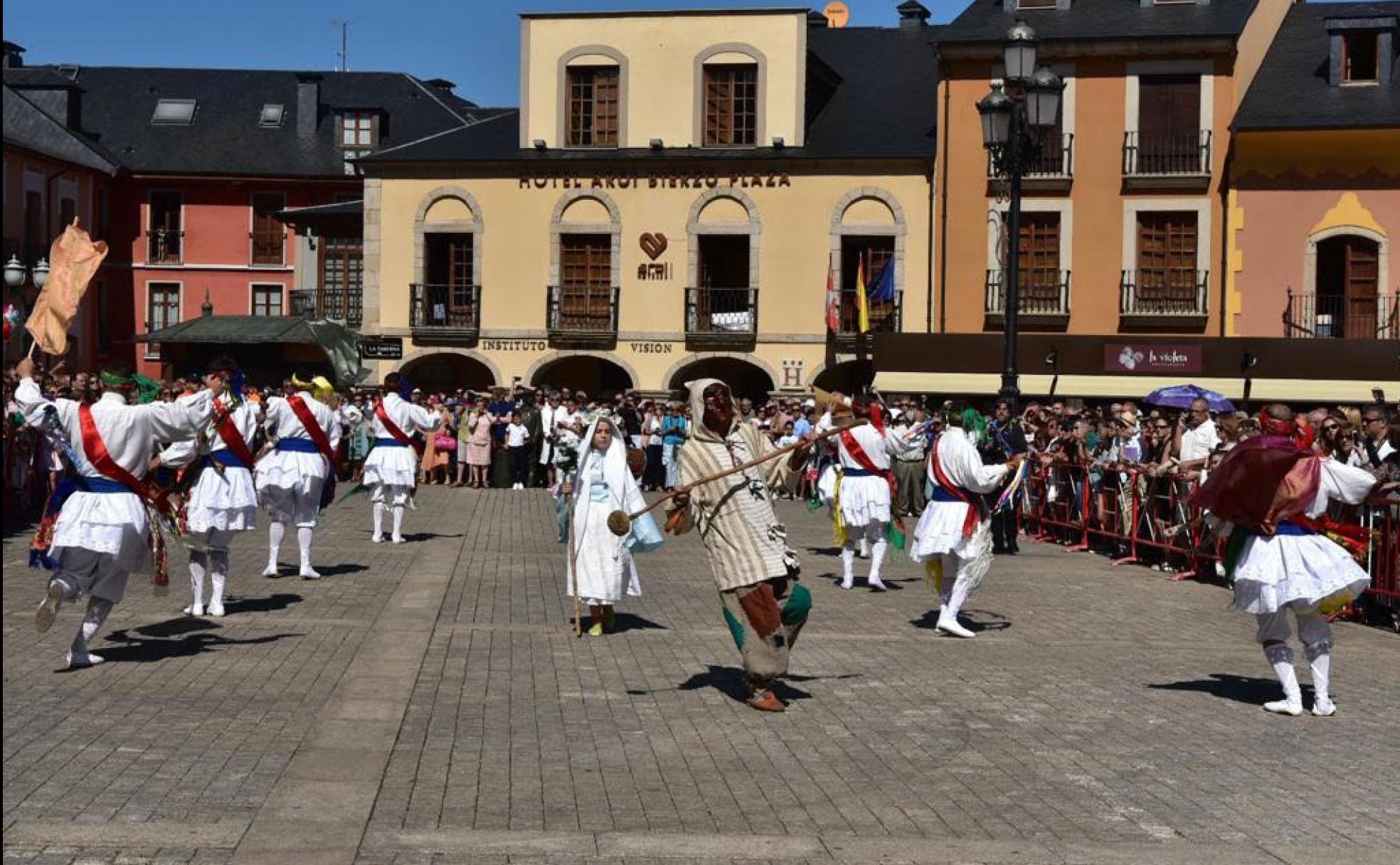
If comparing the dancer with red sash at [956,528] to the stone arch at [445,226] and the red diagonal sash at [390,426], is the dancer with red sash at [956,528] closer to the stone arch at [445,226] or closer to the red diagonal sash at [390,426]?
the red diagonal sash at [390,426]

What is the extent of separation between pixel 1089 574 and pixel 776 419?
14.1 m

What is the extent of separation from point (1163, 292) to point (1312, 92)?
4853 mm

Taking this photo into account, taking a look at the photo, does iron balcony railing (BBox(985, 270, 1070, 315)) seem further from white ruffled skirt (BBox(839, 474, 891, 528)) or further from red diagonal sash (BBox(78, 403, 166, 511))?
red diagonal sash (BBox(78, 403, 166, 511))

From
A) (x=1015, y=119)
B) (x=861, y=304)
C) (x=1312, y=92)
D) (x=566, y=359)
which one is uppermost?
(x=1312, y=92)

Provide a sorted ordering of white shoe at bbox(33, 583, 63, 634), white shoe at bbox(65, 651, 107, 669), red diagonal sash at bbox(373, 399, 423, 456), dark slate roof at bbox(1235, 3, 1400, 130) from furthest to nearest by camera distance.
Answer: dark slate roof at bbox(1235, 3, 1400, 130)
red diagonal sash at bbox(373, 399, 423, 456)
white shoe at bbox(65, 651, 107, 669)
white shoe at bbox(33, 583, 63, 634)

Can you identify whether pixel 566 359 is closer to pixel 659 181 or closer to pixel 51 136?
pixel 659 181

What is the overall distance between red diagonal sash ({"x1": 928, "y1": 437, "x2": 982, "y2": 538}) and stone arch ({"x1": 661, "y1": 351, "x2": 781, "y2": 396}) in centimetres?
2665

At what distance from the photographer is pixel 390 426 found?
21.5 metres

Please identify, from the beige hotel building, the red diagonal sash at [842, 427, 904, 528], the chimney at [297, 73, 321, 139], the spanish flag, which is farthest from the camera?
the chimney at [297, 73, 321, 139]

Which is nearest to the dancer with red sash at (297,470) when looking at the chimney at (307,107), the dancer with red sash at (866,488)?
the dancer with red sash at (866,488)

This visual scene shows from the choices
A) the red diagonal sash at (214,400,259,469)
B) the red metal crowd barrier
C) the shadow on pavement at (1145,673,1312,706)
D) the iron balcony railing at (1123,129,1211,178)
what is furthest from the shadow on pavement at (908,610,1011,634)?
the iron balcony railing at (1123,129,1211,178)

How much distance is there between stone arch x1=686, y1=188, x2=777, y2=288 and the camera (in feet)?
137

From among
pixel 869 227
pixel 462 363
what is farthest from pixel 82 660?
pixel 462 363

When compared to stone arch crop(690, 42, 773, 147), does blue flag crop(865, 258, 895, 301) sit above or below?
below
